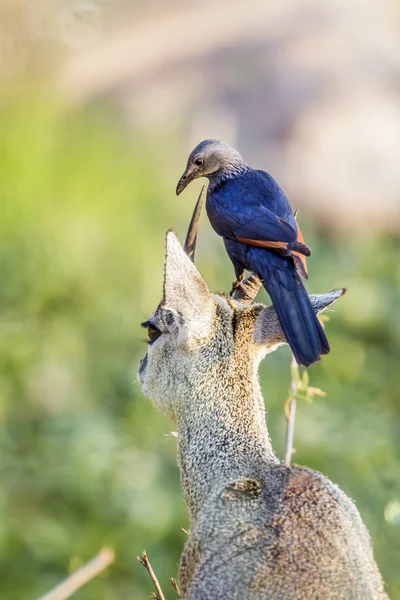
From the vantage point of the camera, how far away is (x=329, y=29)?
32.8 ft

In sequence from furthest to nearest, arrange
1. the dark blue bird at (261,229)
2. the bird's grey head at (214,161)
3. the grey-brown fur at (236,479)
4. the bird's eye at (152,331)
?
the bird's grey head at (214,161) → the bird's eye at (152,331) → the dark blue bird at (261,229) → the grey-brown fur at (236,479)

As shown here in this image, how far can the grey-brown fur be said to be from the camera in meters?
2.01

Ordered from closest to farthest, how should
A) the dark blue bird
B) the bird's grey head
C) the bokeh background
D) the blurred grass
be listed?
1. the dark blue bird
2. the bird's grey head
3. the blurred grass
4. the bokeh background

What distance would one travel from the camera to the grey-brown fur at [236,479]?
6.59ft

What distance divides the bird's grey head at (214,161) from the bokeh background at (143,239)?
2578 mm

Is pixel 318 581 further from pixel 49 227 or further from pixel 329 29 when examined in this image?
pixel 329 29

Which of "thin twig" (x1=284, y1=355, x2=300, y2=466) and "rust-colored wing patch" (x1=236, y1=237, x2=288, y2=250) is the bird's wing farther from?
"thin twig" (x1=284, y1=355, x2=300, y2=466)

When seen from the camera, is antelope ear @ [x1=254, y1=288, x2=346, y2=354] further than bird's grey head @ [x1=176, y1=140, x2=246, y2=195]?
No

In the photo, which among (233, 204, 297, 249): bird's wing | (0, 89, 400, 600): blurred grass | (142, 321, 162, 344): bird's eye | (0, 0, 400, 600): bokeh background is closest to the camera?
(233, 204, 297, 249): bird's wing

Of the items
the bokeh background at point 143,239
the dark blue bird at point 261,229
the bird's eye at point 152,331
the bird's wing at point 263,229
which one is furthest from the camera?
the bokeh background at point 143,239

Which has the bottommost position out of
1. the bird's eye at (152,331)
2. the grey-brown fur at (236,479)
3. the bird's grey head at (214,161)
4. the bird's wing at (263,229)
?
the grey-brown fur at (236,479)

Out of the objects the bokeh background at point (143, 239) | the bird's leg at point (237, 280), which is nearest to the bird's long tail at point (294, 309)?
the bird's leg at point (237, 280)

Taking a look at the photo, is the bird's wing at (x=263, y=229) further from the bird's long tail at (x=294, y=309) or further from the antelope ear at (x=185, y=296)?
the antelope ear at (x=185, y=296)

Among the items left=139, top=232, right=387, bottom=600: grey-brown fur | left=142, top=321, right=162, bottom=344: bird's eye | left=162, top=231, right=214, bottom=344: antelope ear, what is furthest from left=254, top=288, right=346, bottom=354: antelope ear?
left=142, top=321, right=162, bottom=344: bird's eye
